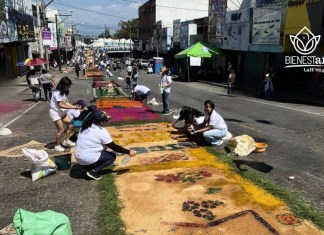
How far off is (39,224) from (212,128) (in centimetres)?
610

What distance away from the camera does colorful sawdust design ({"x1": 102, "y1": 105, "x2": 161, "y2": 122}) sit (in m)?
13.5

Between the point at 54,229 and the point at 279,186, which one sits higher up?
the point at 54,229

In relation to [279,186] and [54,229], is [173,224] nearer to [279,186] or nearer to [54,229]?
[54,229]

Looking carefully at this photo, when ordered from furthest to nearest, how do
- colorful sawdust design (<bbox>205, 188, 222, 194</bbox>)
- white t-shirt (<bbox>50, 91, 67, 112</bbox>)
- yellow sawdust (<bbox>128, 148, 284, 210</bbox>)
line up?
white t-shirt (<bbox>50, 91, 67, 112</bbox>), colorful sawdust design (<bbox>205, 188, 222, 194</bbox>), yellow sawdust (<bbox>128, 148, 284, 210</bbox>)

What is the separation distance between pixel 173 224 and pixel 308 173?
393 cm

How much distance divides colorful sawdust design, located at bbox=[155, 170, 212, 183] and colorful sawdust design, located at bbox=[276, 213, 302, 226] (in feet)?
6.30

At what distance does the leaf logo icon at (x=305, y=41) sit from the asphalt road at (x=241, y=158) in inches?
270

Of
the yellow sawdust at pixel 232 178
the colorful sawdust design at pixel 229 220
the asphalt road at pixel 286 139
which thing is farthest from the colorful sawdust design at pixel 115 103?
the colorful sawdust design at pixel 229 220

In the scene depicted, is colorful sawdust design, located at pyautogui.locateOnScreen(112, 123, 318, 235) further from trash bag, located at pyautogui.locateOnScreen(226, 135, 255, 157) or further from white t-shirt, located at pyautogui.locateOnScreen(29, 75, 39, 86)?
white t-shirt, located at pyautogui.locateOnScreen(29, 75, 39, 86)

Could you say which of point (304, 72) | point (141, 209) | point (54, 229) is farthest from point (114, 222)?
point (304, 72)

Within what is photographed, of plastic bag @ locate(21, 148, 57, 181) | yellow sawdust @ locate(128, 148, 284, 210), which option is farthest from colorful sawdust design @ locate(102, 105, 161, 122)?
plastic bag @ locate(21, 148, 57, 181)

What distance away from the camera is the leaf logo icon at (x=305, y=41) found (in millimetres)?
21266

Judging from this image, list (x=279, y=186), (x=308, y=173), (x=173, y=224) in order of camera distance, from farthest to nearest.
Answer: (x=308, y=173)
(x=279, y=186)
(x=173, y=224)

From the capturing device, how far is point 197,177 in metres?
7.13
